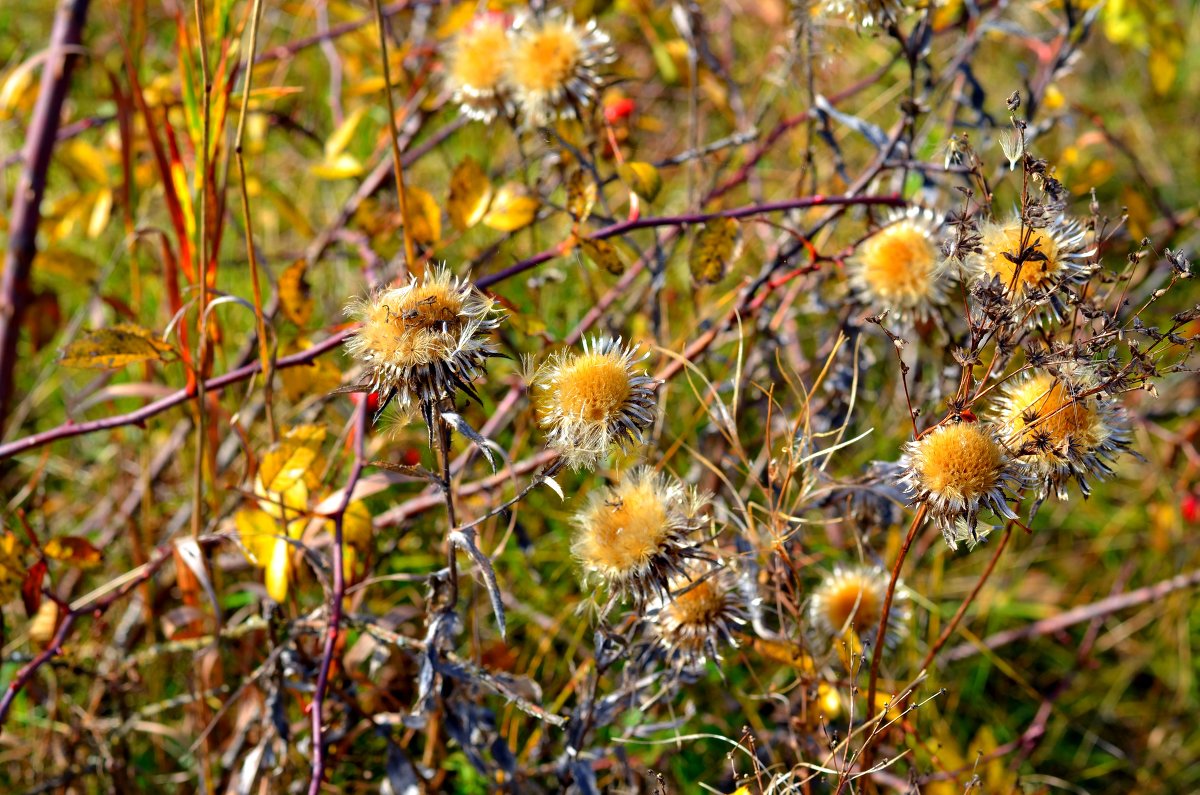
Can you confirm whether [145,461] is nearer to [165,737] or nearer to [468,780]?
[165,737]

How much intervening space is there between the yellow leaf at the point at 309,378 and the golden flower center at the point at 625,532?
0.43m

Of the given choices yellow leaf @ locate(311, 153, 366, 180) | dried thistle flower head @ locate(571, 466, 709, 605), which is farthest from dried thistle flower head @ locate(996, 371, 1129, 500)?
yellow leaf @ locate(311, 153, 366, 180)

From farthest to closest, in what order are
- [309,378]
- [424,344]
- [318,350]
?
[309,378] < [318,350] < [424,344]

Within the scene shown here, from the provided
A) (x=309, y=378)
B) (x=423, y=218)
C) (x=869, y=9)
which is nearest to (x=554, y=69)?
(x=423, y=218)

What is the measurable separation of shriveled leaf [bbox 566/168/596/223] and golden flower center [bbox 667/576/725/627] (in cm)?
42

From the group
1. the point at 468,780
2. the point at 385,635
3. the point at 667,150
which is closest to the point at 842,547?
the point at 468,780

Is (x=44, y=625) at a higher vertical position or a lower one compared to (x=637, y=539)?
higher

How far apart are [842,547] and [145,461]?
1.02m

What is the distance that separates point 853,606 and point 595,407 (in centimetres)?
48

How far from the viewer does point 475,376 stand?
32.2 inches

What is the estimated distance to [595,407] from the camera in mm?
844

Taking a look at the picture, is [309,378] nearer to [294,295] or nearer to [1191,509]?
[294,295]

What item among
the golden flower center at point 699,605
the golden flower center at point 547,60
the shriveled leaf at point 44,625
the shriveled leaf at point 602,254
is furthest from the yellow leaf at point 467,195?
the shriveled leaf at point 44,625

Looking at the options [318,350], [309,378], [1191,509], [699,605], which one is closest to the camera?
[699,605]
